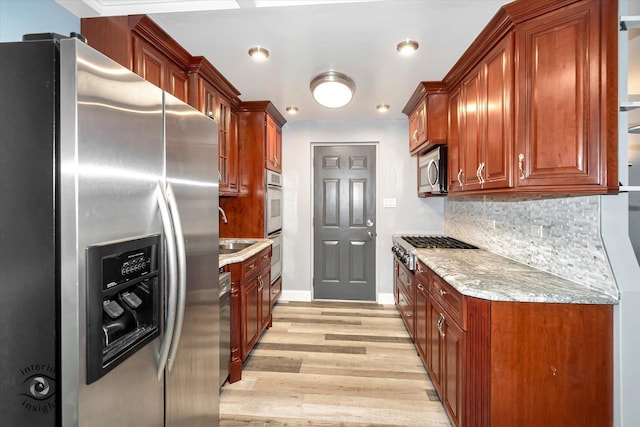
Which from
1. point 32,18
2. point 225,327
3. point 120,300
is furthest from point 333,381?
point 32,18

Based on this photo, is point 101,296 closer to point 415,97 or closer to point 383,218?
point 415,97

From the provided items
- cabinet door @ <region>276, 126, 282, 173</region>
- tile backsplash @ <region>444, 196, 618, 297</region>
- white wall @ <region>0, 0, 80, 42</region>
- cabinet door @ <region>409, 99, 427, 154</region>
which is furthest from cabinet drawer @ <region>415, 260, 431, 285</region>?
white wall @ <region>0, 0, 80, 42</region>

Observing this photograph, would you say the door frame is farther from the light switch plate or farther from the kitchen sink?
the kitchen sink

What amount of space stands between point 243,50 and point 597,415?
286 centimetres

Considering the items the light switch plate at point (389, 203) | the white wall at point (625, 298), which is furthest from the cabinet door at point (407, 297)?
the white wall at point (625, 298)

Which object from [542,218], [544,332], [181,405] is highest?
[542,218]

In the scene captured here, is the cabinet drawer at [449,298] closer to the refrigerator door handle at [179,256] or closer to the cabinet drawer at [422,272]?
the cabinet drawer at [422,272]

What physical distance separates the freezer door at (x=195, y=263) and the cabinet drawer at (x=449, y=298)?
1223 millimetres

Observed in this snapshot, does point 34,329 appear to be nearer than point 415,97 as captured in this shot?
Yes

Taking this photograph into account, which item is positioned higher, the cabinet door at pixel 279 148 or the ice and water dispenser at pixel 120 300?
the cabinet door at pixel 279 148

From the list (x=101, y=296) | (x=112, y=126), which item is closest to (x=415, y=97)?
(x=112, y=126)

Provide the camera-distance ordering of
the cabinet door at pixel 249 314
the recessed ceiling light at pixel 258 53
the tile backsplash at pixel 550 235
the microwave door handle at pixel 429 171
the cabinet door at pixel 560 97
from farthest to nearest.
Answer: the microwave door handle at pixel 429 171
the cabinet door at pixel 249 314
the recessed ceiling light at pixel 258 53
the tile backsplash at pixel 550 235
the cabinet door at pixel 560 97

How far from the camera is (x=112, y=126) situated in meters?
0.86

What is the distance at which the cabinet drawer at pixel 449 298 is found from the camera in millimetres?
1619
